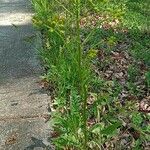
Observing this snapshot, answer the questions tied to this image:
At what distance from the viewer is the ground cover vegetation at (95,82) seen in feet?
10.3

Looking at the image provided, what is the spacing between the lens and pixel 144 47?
249 inches

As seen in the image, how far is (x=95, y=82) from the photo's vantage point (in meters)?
4.73

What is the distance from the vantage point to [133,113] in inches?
157

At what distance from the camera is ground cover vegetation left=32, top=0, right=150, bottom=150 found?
10.3 feet

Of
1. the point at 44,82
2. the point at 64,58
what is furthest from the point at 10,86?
the point at 64,58

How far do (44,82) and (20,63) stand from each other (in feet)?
2.31

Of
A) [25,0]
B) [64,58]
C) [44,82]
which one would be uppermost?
[64,58]

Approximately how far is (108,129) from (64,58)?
63.7 inches

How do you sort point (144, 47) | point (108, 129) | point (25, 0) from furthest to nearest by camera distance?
point (25, 0)
point (144, 47)
point (108, 129)

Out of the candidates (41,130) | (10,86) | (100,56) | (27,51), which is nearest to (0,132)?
(41,130)

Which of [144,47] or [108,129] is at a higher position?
[108,129]

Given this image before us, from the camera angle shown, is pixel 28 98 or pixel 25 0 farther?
pixel 25 0

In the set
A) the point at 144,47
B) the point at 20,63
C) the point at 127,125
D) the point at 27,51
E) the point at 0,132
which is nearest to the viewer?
the point at 0,132

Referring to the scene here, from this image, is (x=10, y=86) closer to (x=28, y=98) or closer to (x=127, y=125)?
(x=28, y=98)
